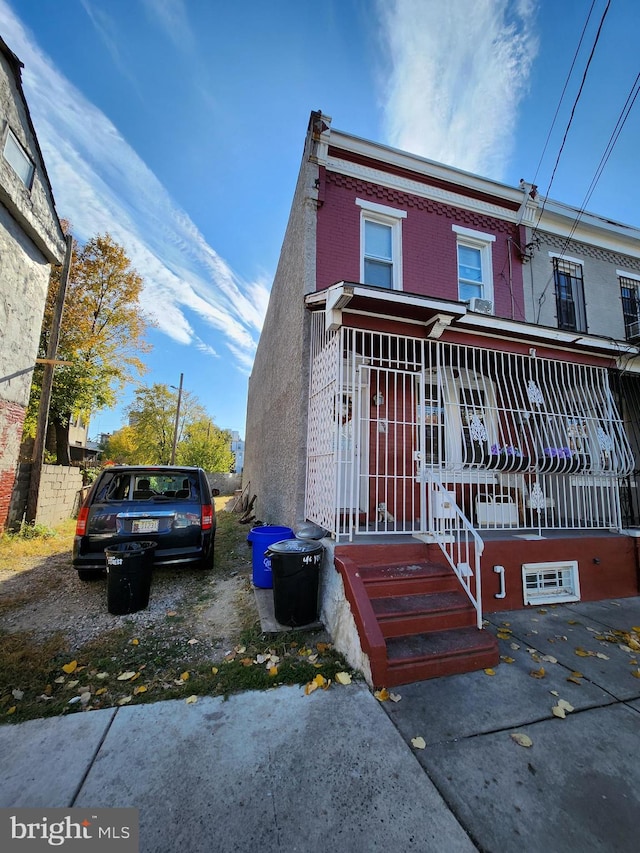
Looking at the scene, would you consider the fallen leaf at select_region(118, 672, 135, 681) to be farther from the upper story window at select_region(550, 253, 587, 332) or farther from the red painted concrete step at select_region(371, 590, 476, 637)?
the upper story window at select_region(550, 253, 587, 332)

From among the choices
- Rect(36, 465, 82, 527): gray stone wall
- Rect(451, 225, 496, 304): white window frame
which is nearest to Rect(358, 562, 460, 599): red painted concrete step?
Rect(451, 225, 496, 304): white window frame

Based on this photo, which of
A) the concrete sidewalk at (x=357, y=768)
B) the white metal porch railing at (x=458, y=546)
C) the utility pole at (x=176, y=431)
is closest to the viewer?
the concrete sidewalk at (x=357, y=768)

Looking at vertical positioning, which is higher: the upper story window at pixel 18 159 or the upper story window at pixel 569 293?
the upper story window at pixel 18 159

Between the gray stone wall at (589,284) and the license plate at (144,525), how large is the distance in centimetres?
777

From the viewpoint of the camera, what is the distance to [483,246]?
7348 mm

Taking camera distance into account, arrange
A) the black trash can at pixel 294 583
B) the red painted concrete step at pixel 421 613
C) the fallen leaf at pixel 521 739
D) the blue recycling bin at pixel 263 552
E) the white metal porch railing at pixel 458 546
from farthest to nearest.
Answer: the blue recycling bin at pixel 263 552, the black trash can at pixel 294 583, the white metal porch railing at pixel 458 546, the red painted concrete step at pixel 421 613, the fallen leaf at pixel 521 739

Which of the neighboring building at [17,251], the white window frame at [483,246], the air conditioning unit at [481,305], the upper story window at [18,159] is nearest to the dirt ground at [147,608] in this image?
the neighboring building at [17,251]

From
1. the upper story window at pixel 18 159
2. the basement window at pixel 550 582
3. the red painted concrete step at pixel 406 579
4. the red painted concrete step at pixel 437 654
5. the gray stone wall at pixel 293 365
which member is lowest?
the red painted concrete step at pixel 437 654

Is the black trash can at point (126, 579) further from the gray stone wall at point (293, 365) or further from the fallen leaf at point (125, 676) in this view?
the gray stone wall at point (293, 365)

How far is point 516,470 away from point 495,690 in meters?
3.27

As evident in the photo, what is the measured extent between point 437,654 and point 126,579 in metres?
3.47

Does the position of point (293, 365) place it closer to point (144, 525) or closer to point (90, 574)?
point (144, 525)

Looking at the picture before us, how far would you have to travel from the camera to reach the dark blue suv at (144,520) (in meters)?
4.77

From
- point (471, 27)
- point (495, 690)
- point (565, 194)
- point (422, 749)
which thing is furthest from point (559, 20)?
point (422, 749)
